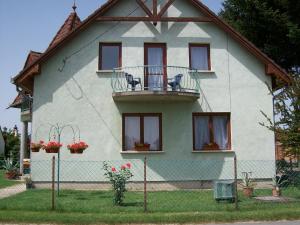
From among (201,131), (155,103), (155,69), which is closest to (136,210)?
(155,103)

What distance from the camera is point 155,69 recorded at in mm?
19047

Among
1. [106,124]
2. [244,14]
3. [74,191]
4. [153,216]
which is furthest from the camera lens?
[244,14]

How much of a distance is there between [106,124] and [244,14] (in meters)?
11.8

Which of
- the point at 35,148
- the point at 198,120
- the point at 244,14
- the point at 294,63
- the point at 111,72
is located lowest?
the point at 35,148

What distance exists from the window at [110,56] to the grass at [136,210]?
6369 millimetres

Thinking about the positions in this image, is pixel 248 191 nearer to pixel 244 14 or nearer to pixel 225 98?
pixel 225 98

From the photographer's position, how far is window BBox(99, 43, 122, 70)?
1916cm

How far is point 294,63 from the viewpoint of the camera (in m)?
25.6

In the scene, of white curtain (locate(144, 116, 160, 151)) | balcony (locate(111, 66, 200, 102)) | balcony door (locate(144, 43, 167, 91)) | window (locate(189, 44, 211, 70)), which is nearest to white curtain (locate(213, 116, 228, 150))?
balcony (locate(111, 66, 200, 102))

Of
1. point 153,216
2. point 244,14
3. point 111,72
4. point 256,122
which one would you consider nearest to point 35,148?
point 111,72

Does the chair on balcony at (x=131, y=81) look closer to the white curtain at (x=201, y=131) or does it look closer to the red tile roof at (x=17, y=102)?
the white curtain at (x=201, y=131)

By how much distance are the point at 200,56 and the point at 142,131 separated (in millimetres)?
4376

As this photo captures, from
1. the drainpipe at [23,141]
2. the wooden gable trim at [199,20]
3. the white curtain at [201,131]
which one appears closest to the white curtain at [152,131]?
the white curtain at [201,131]

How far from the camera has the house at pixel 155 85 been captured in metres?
18.6
